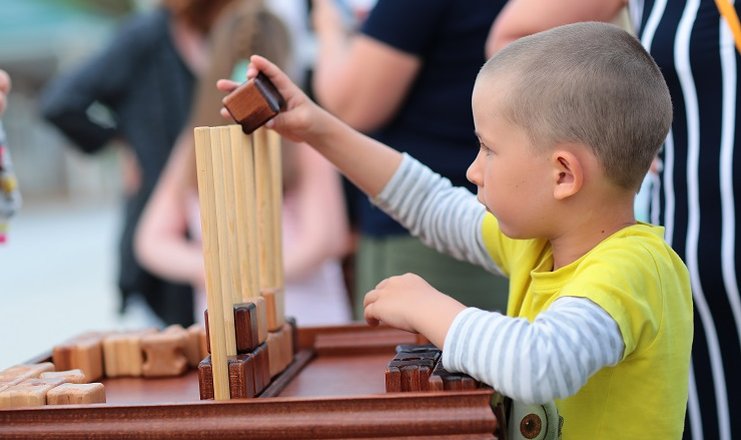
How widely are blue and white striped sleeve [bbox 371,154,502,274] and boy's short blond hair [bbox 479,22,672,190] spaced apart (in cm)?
32

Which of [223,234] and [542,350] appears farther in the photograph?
[223,234]

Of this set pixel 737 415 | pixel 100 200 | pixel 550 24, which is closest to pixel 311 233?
pixel 550 24

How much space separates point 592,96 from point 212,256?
0.44 metres

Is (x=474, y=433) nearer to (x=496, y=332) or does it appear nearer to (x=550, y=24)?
(x=496, y=332)

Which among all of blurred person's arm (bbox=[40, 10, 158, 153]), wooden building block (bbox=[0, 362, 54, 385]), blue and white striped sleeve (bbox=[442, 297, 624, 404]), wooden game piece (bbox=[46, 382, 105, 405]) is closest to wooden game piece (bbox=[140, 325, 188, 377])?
wooden building block (bbox=[0, 362, 54, 385])

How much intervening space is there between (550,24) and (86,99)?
73.8 inches

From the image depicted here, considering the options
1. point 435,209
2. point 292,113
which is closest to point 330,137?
point 292,113

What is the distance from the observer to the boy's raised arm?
1.30 meters

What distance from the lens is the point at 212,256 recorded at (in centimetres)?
106

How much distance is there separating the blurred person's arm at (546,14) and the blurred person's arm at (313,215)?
0.82 m

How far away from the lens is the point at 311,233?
2.28m

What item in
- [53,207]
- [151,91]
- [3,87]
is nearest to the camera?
[3,87]

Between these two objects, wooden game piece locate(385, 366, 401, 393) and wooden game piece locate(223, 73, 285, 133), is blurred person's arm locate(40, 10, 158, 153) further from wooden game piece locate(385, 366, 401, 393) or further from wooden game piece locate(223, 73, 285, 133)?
wooden game piece locate(385, 366, 401, 393)

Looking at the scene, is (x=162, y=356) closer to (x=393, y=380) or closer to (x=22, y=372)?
(x=22, y=372)
